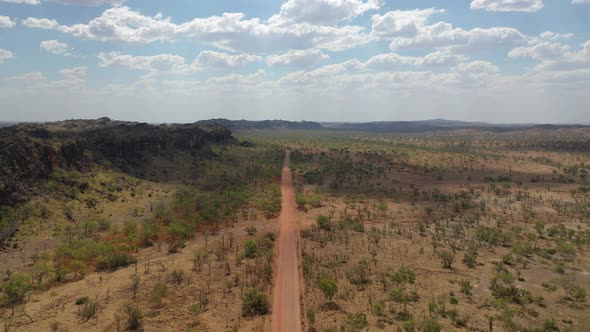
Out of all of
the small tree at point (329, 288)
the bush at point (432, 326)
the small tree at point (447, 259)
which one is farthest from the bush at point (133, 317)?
the small tree at point (447, 259)

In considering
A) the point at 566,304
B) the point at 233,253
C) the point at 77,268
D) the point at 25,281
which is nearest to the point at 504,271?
the point at 566,304

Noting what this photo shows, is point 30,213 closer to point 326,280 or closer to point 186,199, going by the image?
point 186,199

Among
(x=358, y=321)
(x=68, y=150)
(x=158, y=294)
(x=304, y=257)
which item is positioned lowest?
(x=304, y=257)

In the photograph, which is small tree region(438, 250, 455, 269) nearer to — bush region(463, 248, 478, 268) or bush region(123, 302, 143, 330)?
bush region(463, 248, 478, 268)

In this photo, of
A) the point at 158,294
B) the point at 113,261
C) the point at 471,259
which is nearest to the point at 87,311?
the point at 158,294

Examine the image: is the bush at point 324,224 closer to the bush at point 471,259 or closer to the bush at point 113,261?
the bush at point 471,259

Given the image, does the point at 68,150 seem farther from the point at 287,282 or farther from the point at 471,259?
the point at 471,259
